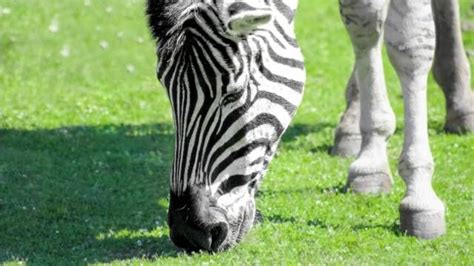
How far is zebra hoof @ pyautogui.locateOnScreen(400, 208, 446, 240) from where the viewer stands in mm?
6883

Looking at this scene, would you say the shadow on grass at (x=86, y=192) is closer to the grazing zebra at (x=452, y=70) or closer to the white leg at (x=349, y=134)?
the white leg at (x=349, y=134)

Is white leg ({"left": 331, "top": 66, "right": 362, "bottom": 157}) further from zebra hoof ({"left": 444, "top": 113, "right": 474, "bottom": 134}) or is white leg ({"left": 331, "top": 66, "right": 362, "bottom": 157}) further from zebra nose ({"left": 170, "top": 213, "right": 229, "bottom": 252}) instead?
zebra nose ({"left": 170, "top": 213, "right": 229, "bottom": 252})

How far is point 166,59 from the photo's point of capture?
610 cm

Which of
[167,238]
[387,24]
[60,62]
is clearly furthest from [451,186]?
[60,62]

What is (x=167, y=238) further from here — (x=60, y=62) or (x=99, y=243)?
(x=60, y=62)

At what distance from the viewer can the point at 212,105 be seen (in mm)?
6105

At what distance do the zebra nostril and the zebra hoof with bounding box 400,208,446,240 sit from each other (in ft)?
4.26

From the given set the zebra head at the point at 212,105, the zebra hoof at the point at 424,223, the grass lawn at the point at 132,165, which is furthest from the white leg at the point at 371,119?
the zebra head at the point at 212,105

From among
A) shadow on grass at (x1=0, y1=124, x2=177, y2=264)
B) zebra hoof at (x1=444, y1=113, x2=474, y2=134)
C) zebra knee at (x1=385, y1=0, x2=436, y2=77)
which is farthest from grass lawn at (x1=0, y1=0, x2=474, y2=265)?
zebra knee at (x1=385, y1=0, x2=436, y2=77)

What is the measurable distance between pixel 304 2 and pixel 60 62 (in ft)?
16.3

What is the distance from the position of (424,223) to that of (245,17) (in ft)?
6.07

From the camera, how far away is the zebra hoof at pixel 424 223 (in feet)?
22.6

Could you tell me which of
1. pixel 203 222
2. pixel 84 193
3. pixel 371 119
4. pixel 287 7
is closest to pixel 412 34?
pixel 287 7

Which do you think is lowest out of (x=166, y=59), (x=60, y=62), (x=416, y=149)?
(x=60, y=62)
